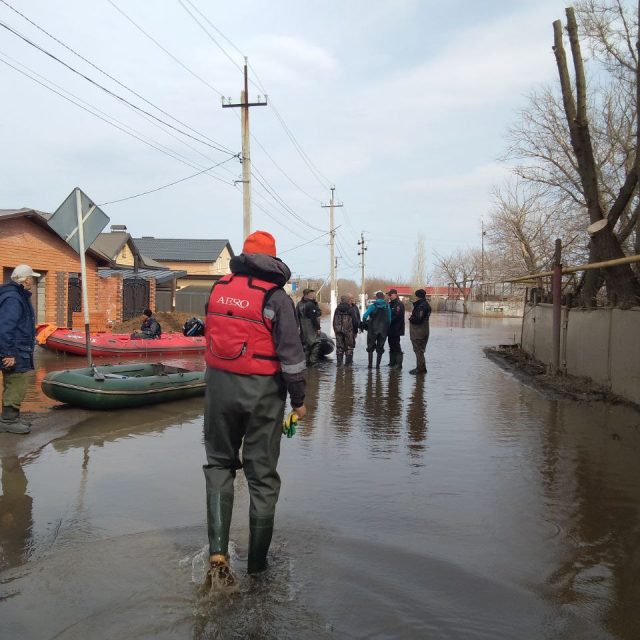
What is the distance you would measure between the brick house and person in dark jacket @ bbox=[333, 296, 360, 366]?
32.7 ft

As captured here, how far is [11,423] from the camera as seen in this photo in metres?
6.91

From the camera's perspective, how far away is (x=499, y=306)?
6025 centimetres

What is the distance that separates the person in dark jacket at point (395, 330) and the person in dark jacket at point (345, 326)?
0.83 metres

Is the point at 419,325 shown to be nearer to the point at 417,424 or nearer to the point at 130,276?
the point at 417,424

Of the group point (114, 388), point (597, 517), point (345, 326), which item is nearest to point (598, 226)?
point (345, 326)

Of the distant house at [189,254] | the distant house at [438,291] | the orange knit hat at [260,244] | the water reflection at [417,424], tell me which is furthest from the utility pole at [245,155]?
the distant house at [438,291]

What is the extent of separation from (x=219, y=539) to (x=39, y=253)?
18.4 meters

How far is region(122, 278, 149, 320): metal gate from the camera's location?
26844mm

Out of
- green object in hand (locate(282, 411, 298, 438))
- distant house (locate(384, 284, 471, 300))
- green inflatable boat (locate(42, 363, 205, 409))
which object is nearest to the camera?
green object in hand (locate(282, 411, 298, 438))

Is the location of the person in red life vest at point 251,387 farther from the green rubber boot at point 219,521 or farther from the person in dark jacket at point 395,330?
the person in dark jacket at point 395,330

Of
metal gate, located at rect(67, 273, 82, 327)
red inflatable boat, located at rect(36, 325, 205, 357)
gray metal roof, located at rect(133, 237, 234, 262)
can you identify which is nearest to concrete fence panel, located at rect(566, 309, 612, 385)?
red inflatable boat, located at rect(36, 325, 205, 357)

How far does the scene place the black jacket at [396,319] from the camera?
14.5 metres

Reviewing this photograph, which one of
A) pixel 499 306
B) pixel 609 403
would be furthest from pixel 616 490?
pixel 499 306

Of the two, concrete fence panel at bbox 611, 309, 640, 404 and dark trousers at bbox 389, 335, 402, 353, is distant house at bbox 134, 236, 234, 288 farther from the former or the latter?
concrete fence panel at bbox 611, 309, 640, 404
